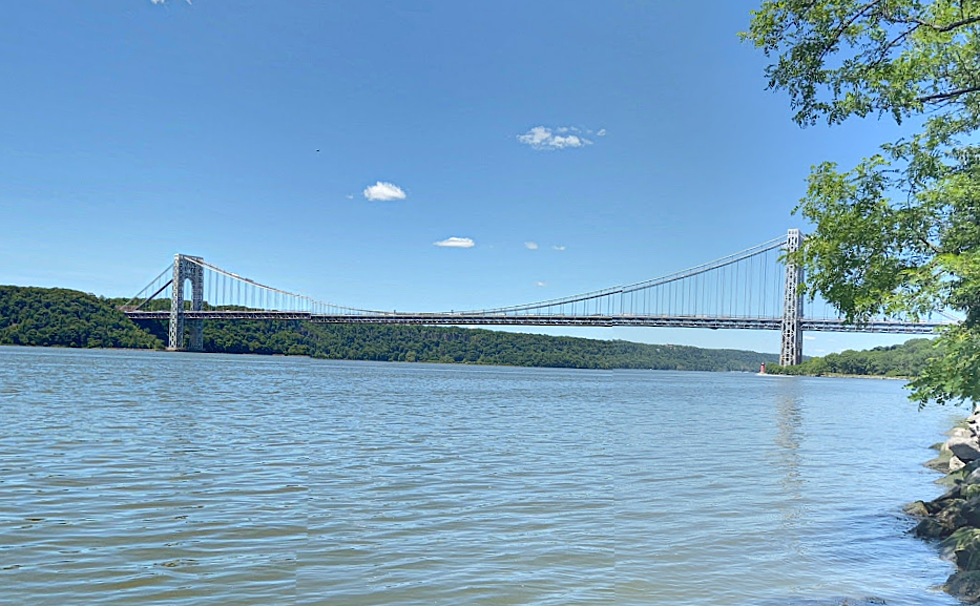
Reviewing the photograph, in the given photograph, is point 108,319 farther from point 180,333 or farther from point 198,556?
point 198,556

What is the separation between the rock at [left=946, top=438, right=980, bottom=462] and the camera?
12828 millimetres

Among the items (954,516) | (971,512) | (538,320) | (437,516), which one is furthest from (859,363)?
(437,516)

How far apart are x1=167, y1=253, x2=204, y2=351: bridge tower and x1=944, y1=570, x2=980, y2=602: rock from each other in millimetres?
88711

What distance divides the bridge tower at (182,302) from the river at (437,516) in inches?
2848

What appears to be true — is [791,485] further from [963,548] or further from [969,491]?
[963,548]

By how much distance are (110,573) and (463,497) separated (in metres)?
4.62

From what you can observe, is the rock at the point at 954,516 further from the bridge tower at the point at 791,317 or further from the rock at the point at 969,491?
the bridge tower at the point at 791,317

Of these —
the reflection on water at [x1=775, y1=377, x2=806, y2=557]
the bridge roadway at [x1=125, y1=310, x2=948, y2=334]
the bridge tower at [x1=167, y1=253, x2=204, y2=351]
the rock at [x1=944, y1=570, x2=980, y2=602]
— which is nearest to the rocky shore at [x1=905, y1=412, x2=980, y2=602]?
the rock at [x1=944, y1=570, x2=980, y2=602]

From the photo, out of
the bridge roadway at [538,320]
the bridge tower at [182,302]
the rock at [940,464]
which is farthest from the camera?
the bridge tower at [182,302]

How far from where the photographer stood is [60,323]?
9231cm

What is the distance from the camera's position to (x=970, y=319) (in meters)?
6.85

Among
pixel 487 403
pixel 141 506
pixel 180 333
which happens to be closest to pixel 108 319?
pixel 180 333

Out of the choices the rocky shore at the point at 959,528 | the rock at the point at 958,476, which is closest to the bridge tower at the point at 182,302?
the rock at the point at 958,476

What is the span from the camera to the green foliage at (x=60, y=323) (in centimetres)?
9025
